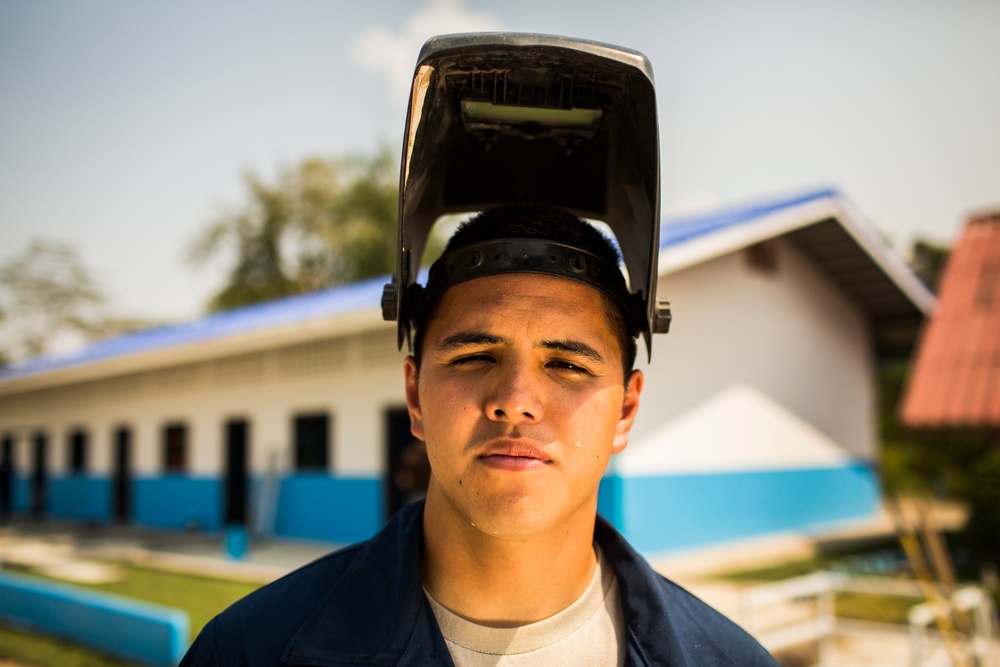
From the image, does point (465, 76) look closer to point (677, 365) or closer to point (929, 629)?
point (929, 629)

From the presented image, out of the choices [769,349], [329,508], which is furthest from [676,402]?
[329,508]

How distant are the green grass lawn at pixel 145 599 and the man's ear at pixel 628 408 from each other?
231 inches

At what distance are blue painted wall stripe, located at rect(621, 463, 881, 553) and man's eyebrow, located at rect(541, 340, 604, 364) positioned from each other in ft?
29.2

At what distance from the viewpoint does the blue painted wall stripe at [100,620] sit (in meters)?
5.78

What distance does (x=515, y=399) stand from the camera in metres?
1.49

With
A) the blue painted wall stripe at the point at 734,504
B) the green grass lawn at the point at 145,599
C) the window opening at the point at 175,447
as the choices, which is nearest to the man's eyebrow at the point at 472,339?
the green grass lawn at the point at 145,599

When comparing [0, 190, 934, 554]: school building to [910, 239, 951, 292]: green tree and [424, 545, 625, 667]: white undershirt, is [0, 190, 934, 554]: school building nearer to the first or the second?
[424, 545, 625, 667]: white undershirt

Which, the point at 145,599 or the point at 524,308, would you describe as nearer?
the point at 524,308

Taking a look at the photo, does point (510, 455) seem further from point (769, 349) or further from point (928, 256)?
point (928, 256)

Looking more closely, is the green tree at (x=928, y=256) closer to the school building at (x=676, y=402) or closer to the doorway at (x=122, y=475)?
the school building at (x=676, y=402)

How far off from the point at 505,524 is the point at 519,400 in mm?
231

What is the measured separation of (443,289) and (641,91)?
571mm

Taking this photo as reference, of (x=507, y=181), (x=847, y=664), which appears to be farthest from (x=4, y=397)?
(x=507, y=181)

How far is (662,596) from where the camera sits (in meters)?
1.62
